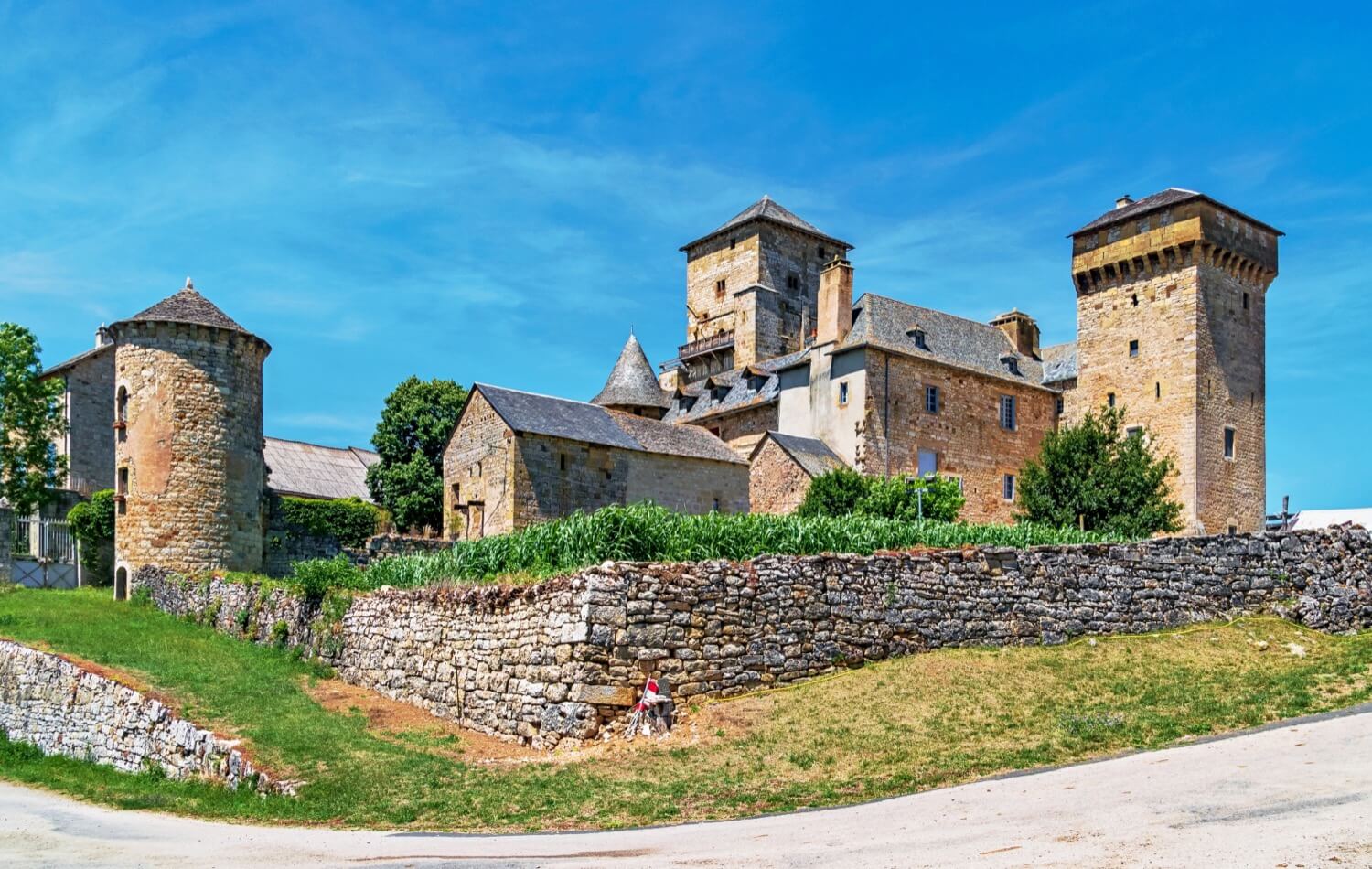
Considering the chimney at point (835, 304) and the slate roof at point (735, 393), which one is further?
the slate roof at point (735, 393)

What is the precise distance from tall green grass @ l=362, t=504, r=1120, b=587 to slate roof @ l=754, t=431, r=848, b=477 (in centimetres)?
1978

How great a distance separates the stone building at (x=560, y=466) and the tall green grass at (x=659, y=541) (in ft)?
51.1

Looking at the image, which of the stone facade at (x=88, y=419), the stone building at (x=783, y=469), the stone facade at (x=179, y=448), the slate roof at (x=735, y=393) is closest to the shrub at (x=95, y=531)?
the stone facade at (x=179, y=448)

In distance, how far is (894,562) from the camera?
19844mm

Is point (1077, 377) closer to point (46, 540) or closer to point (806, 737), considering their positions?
point (46, 540)

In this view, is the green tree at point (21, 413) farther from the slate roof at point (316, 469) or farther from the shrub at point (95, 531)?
the slate roof at point (316, 469)

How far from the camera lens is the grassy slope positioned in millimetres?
14258

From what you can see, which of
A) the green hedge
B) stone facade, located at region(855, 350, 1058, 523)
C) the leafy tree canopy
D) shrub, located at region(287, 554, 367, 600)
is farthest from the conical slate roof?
shrub, located at region(287, 554, 367, 600)

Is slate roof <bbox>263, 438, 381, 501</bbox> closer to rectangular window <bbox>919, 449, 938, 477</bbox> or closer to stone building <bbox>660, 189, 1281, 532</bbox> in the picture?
stone building <bbox>660, 189, 1281, 532</bbox>

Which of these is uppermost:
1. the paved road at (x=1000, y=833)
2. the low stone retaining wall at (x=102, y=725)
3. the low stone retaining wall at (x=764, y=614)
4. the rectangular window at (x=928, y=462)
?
the rectangular window at (x=928, y=462)

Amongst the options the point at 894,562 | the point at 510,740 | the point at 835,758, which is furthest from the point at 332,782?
the point at 894,562

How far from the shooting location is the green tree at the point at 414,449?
53.5 m

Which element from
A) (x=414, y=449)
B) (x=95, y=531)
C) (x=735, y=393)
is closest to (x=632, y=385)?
(x=735, y=393)

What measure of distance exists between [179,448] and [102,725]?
432 inches
